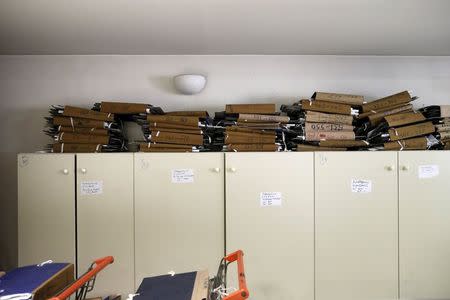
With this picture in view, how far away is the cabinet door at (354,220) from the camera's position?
5.41 ft

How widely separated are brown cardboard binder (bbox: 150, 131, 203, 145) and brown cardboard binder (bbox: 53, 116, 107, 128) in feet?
1.31

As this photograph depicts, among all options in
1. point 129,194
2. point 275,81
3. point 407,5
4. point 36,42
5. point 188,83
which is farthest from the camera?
point 275,81

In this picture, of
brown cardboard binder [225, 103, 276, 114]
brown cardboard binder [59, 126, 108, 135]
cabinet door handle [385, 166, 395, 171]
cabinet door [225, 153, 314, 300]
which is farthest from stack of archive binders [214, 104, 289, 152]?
brown cardboard binder [59, 126, 108, 135]

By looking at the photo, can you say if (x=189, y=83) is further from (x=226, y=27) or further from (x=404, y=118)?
(x=404, y=118)

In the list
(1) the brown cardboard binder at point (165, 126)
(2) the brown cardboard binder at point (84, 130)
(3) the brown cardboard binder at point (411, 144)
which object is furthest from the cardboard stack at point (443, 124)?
(2) the brown cardboard binder at point (84, 130)

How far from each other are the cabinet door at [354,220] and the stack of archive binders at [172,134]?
0.82 meters

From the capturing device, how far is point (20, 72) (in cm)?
199

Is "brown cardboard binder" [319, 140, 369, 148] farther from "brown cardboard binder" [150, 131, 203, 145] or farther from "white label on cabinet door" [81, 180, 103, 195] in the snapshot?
"white label on cabinet door" [81, 180, 103, 195]

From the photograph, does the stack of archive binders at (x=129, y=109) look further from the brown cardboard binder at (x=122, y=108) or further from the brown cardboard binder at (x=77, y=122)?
the brown cardboard binder at (x=77, y=122)

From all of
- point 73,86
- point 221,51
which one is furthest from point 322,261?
point 73,86

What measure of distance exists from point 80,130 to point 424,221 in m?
2.39

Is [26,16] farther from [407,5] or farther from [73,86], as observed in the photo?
[407,5]

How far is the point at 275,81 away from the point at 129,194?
1389mm

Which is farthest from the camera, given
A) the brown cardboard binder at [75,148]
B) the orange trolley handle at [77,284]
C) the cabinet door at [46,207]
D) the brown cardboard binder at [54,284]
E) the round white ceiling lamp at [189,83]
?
the round white ceiling lamp at [189,83]
